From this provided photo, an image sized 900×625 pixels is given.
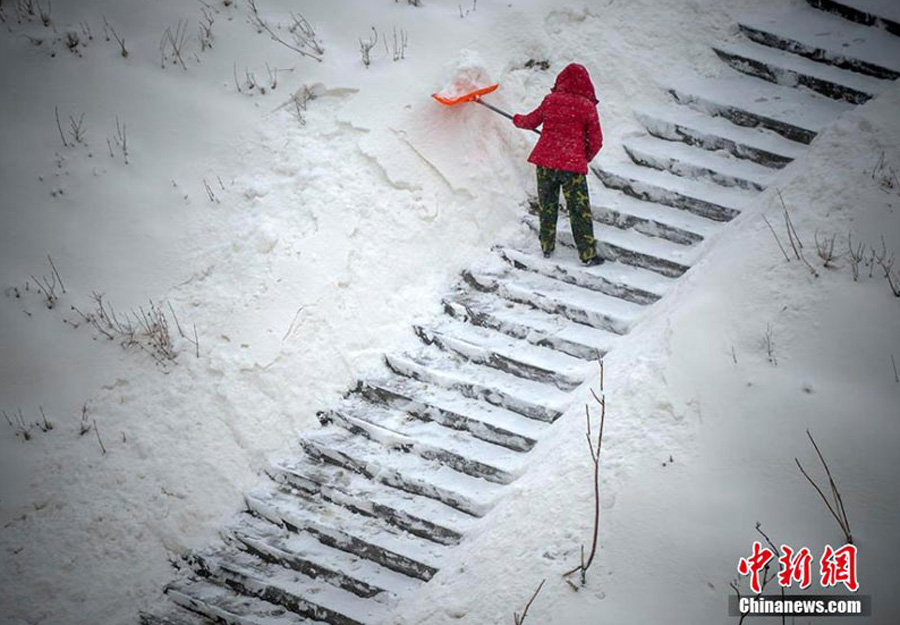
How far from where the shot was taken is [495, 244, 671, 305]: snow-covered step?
260 inches

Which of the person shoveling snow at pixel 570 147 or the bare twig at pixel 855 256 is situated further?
the person shoveling snow at pixel 570 147

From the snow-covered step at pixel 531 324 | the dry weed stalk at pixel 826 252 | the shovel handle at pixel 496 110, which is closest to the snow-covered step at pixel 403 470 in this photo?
the snow-covered step at pixel 531 324

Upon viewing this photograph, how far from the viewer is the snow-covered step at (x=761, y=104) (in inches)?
282

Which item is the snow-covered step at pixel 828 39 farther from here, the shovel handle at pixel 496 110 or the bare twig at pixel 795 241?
the shovel handle at pixel 496 110

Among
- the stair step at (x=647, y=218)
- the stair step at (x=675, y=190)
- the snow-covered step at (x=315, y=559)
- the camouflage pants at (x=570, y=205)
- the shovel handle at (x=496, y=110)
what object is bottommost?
the snow-covered step at (x=315, y=559)

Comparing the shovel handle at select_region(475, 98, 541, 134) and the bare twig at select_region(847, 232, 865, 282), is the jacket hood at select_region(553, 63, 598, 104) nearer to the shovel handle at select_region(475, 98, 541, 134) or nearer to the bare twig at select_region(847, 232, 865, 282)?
the shovel handle at select_region(475, 98, 541, 134)

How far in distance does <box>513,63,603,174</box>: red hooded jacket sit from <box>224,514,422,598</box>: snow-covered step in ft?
11.6

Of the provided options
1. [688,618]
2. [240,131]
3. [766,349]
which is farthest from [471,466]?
[240,131]

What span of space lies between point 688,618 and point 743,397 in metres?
1.51

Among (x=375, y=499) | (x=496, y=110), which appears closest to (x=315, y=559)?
(x=375, y=499)

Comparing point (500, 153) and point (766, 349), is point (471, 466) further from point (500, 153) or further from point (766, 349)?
point (500, 153)

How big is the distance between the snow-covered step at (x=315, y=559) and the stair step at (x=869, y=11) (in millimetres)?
6852

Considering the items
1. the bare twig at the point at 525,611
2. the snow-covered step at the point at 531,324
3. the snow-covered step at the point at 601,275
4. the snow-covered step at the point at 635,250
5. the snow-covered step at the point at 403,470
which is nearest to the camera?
the bare twig at the point at 525,611

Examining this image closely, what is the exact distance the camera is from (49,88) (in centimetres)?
751
